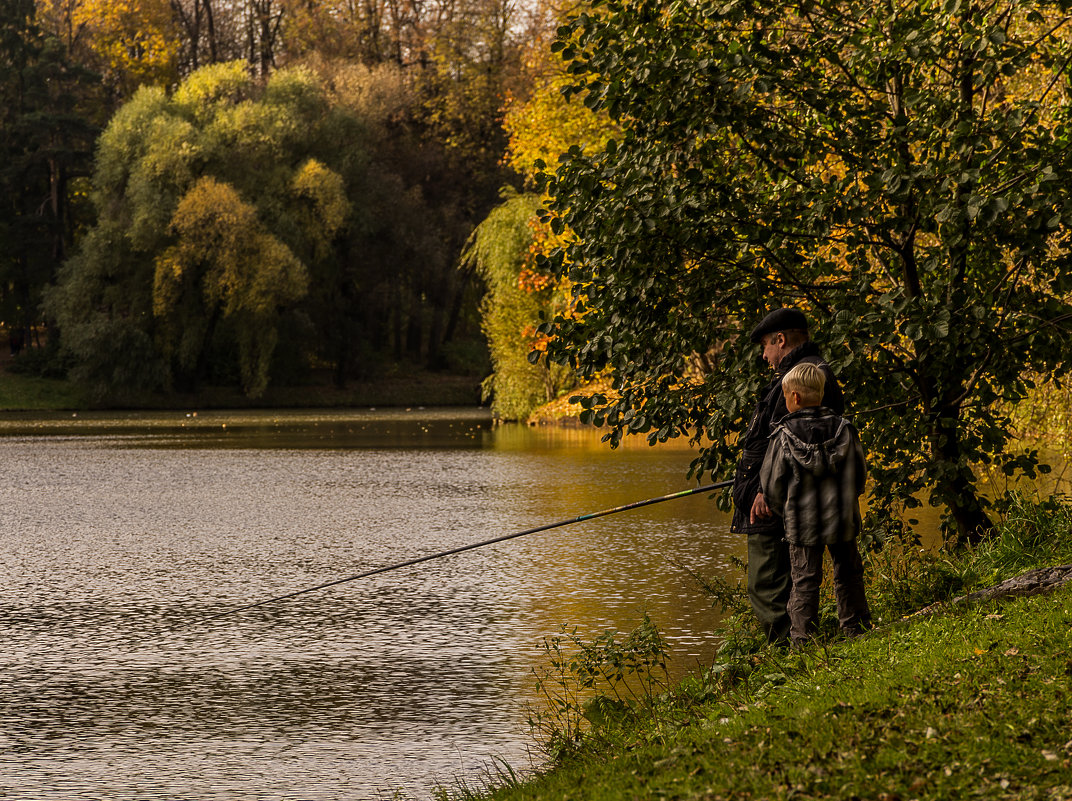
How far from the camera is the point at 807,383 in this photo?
263 inches

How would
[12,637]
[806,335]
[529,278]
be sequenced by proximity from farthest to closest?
[529,278], [12,637], [806,335]

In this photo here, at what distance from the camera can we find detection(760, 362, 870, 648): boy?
260 inches

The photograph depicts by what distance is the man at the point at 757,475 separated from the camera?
7.03m

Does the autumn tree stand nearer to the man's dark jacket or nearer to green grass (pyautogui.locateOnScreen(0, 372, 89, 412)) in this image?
green grass (pyautogui.locateOnScreen(0, 372, 89, 412))

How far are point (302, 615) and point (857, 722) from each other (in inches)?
240

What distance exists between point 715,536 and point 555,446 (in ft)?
52.5

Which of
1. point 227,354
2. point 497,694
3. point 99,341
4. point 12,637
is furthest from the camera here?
point 227,354

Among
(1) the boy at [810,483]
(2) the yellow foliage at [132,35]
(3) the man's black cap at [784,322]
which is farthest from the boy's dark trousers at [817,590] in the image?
(2) the yellow foliage at [132,35]

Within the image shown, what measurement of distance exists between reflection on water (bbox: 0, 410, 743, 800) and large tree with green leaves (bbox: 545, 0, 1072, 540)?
5.94 feet

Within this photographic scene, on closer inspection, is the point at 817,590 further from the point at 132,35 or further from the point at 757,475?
the point at 132,35

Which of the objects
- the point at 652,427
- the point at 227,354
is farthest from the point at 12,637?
the point at 227,354

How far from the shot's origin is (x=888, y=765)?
4590 mm

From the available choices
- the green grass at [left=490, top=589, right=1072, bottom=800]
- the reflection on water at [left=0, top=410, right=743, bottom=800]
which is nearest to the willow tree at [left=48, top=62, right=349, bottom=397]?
the reflection on water at [left=0, top=410, right=743, bottom=800]

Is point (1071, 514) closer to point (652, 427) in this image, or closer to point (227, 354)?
point (652, 427)
